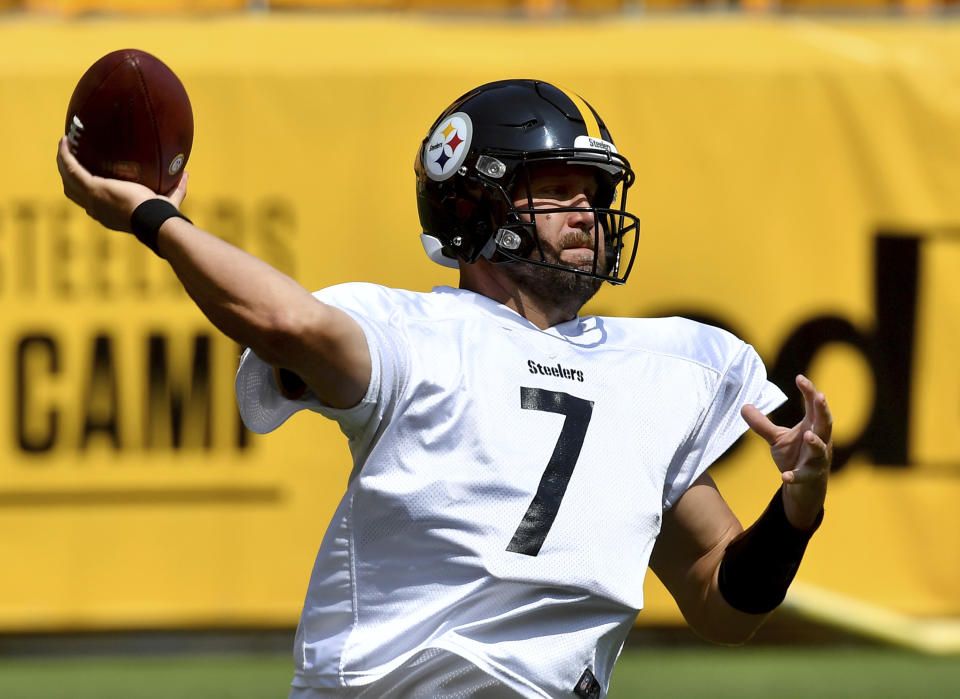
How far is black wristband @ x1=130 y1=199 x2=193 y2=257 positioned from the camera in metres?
1.93

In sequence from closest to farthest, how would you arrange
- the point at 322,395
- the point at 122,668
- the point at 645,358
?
the point at 322,395, the point at 645,358, the point at 122,668

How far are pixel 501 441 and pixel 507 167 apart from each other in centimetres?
54

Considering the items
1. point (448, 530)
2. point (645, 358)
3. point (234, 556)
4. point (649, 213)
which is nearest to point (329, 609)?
point (448, 530)

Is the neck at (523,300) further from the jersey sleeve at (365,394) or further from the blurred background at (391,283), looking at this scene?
the blurred background at (391,283)

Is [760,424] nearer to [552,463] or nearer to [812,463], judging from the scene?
[812,463]

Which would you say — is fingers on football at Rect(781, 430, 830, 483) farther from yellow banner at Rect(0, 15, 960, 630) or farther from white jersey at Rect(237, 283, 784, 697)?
yellow banner at Rect(0, 15, 960, 630)

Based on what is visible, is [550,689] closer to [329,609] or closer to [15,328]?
[329,609]

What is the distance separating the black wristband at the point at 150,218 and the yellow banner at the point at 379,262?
3.70 metres

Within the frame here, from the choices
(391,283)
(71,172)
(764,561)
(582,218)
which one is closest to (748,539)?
(764,561)

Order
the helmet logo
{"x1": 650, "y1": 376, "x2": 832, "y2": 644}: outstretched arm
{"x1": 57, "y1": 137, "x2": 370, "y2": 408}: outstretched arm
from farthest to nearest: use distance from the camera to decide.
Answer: the helmet logo < {"x1": 650, "y1": 376, "x2": 832, "y2": 644}: outstretched arm < {"x1": 57, "y1": 137, "x2": 370, "y2": 408}: outstretched arm

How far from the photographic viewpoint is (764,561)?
2.33m

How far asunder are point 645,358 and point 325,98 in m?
3.83

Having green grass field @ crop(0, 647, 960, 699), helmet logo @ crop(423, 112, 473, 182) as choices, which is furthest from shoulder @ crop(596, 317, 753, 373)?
green grass field @ crop(0, 647, 960, 699)

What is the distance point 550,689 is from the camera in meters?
2.11
